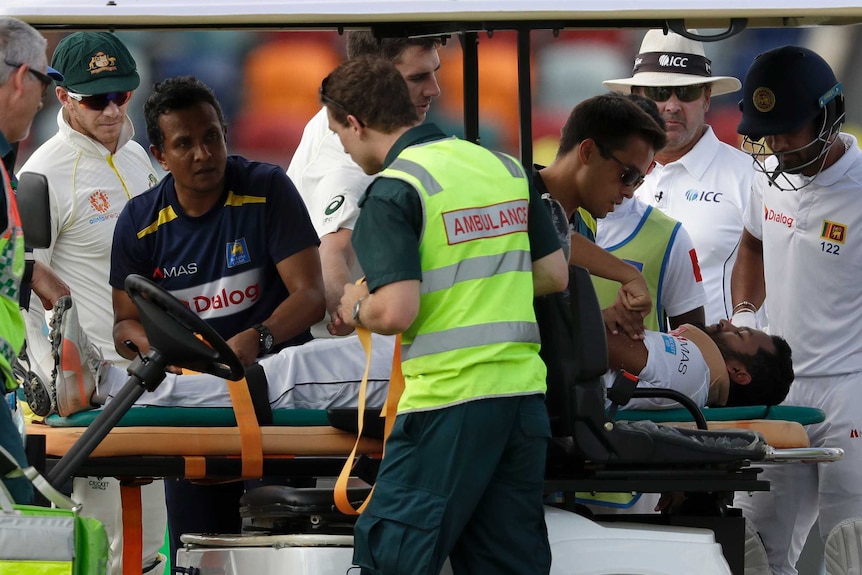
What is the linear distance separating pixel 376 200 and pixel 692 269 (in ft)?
7.36

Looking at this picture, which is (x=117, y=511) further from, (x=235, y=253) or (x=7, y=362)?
(x=7, y=362)

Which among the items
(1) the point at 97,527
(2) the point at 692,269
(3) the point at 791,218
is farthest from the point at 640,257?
(1) the point at 97,527

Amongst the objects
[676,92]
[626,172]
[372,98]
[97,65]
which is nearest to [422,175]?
[372,98]

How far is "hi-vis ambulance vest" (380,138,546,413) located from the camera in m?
3.82

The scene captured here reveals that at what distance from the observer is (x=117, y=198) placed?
5.97 meters

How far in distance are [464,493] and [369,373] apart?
3.09 feet

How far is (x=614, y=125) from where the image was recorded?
4.90m

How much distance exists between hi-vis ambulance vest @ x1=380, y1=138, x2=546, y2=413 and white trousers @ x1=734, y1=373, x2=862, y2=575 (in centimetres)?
176

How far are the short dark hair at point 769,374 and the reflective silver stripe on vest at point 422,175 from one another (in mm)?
1801

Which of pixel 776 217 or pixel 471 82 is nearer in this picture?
pixel 471 82

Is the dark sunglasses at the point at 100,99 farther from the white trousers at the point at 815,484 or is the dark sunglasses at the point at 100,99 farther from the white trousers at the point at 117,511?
the white trousers at the point at 815,484

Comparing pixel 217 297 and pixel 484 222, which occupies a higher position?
pixel 484 222

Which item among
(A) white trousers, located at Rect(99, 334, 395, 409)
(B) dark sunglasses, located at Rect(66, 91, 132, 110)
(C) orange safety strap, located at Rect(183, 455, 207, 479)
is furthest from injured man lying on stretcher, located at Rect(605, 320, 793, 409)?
(B) dark sunglasses, located at Rect(66, 91, 132, 110)

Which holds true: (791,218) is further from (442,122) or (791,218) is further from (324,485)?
(442,122)
